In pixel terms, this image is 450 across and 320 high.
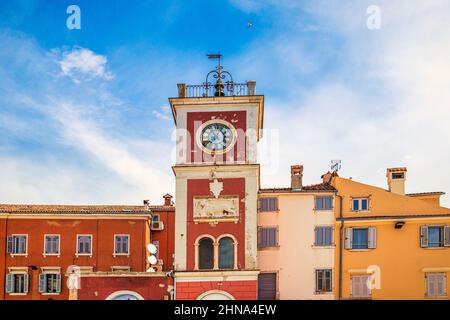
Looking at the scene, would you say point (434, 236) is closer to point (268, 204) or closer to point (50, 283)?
point (268, 204)

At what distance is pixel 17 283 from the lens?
5197cm

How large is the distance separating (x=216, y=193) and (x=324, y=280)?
32.2ft

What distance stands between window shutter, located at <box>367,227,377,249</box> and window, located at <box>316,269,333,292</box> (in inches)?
130

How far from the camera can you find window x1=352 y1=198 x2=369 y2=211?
4634 centimetres

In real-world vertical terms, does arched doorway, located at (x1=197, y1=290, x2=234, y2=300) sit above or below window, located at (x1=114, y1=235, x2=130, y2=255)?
below

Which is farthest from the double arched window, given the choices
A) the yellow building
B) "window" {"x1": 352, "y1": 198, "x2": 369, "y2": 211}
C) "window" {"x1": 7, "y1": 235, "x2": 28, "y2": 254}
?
"window" {"x1": 7, "y1": 235, "x2": 28, "y2": 254}

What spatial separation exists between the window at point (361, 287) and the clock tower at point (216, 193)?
7814 millimetres

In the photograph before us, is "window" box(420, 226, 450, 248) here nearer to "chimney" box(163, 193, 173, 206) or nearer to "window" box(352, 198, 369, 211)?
"window" box(352, 198, 369, 211)

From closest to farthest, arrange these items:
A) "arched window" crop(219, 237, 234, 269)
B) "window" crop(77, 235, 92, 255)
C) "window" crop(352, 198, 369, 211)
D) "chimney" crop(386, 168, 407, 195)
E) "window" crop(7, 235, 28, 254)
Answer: "arched window" crop(219, 237, 234, 269) < "window" crop(352, 198, 369, 211) < "chimney" crop(386, 168, 407, 195) < "window" crop(7, 235, 28, 254) < "window" crop(77, 235, 92, 255)

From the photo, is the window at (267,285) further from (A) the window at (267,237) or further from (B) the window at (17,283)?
(B) the window at (17,283)

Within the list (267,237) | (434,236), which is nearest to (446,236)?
(434,236)
